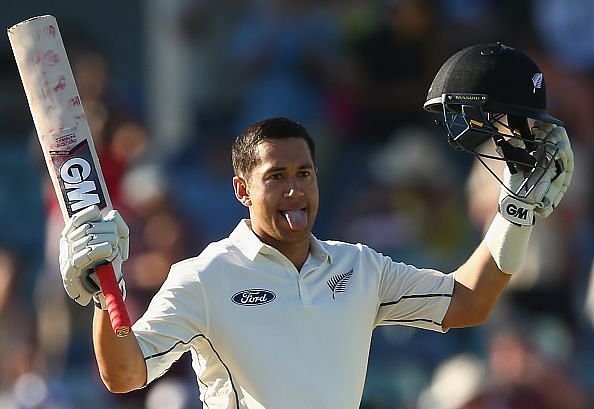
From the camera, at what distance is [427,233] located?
895 centimetres

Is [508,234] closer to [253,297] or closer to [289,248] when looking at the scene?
[289,248]

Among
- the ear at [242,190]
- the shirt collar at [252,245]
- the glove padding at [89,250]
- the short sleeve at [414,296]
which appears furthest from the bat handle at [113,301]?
the short sleeve at [414,296]

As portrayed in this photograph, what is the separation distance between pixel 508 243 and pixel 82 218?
1385 mm

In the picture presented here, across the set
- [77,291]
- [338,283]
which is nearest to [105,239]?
[77,291]

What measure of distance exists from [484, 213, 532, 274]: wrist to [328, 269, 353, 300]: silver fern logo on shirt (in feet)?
1.59

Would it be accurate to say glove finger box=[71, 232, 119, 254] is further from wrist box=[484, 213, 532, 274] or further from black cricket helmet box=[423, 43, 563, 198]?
wrist box=[484, 213, 532, 274]

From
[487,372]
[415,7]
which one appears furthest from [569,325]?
[415,7]

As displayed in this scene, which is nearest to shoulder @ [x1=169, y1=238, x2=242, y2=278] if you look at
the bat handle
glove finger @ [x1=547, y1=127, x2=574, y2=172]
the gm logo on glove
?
the bat handle

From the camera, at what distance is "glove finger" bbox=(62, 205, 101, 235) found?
4340mm

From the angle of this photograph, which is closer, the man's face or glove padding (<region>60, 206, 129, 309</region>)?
glove padding (<region>60, 206, 129, 309</region>)

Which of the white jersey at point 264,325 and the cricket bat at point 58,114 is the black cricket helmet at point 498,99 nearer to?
the white jersey at point 264,325

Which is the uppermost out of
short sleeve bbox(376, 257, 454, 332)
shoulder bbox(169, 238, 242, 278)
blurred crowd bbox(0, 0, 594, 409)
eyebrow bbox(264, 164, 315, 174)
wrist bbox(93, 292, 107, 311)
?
eyebrow bbox(264, 164, 315, 174)

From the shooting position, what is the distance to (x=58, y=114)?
463cm

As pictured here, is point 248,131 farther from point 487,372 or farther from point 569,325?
point 569,325
